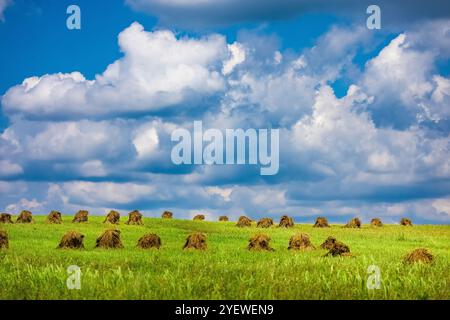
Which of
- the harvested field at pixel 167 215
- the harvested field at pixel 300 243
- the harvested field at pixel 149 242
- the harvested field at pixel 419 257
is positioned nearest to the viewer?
the harvested field at pixel 419 257

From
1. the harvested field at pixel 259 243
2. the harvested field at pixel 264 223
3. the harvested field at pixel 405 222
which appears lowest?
the harvested field at pixel 259 243

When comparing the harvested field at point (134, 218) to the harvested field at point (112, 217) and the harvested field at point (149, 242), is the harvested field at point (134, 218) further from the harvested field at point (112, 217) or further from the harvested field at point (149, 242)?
the harvested field at point (149, 242)

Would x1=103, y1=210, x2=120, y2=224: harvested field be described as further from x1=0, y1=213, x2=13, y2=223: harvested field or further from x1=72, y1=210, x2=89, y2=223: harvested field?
x1=0, y1=213, x2=13, y2=223: harvested field

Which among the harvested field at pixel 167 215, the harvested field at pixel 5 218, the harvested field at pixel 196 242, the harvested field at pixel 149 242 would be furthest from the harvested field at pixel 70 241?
the harvested field at pixel 167 215

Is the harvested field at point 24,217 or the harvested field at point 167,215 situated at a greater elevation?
the harvested field at point 167,215

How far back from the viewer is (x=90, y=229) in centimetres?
4691

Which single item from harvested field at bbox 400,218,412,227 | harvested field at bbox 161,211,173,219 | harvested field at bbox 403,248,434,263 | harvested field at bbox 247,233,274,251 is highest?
harvested field at bbox 161,211,173,219

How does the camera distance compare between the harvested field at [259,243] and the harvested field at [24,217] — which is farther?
the harvested field at [24,217]

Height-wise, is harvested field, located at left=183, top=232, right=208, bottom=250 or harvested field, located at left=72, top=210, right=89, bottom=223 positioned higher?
harvested field, located at left=72, top=210, right=89, bottom=223

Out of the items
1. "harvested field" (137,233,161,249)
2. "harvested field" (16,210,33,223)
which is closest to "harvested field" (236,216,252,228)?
"harvested field" (16,210,33,223)

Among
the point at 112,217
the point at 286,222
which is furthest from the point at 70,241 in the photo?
the point at 286,222
